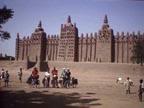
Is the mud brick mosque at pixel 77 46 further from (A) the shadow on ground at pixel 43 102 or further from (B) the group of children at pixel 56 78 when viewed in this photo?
(A) the shadow on ground at pixel 43 102

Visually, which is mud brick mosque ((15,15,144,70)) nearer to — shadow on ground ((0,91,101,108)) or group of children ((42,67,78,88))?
group of children ((42,67,78,88))

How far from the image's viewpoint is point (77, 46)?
180 feet

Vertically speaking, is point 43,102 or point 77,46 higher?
point 77,46

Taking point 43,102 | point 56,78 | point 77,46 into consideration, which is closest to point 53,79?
point 56,78

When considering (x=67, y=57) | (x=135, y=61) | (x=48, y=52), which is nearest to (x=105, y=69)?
(x=135, y=61)

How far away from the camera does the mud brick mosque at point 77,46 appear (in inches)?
1959

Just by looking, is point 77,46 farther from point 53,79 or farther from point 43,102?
point 43,102

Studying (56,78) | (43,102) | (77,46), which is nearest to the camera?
(43,102)

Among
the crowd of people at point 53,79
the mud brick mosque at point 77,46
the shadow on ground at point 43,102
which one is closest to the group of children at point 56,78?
the crowd of people at point 53,79

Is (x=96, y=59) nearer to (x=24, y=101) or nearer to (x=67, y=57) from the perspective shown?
(x=67, y=57)

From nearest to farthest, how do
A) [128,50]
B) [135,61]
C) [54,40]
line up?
[135,61]
[128,50]
[54,40]

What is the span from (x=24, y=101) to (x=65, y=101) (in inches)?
70.7

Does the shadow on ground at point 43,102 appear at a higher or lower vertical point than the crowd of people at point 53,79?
lower

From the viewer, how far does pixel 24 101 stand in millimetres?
11203
